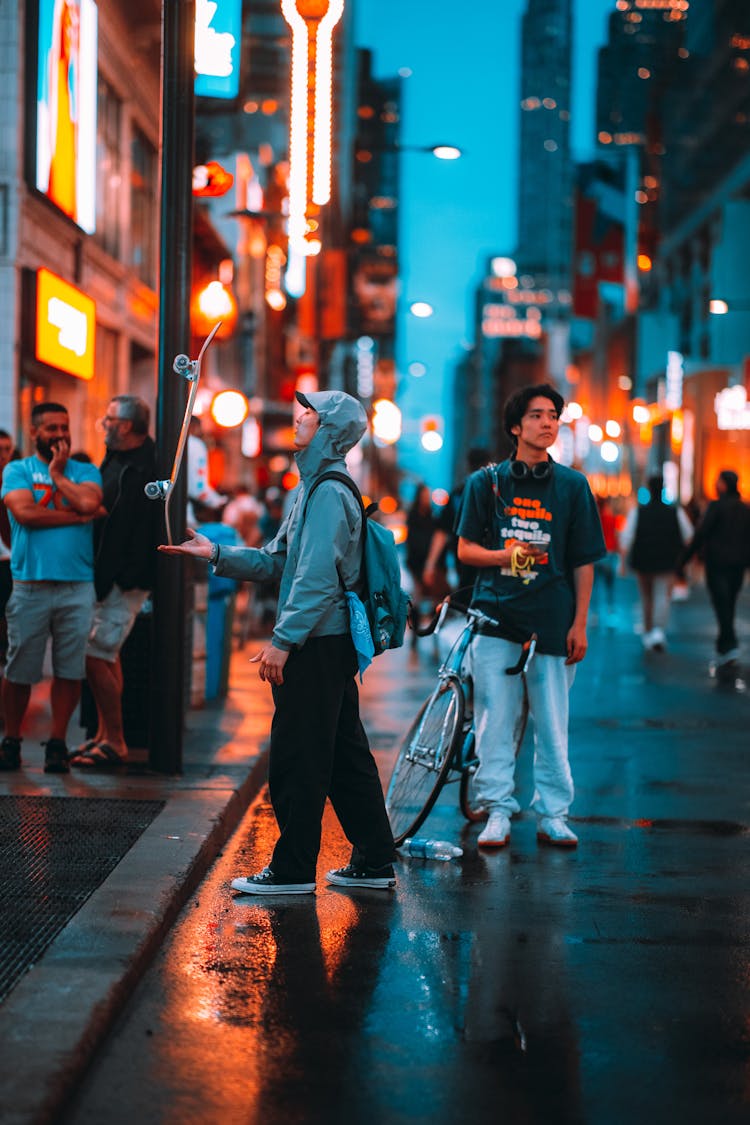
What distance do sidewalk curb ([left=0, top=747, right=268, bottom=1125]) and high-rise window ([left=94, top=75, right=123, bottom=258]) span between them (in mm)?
15004

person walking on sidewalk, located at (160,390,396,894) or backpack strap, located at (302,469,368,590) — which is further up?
backpack strap, located at (302,469,368,590)

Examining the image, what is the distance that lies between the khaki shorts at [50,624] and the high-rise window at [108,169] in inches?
510

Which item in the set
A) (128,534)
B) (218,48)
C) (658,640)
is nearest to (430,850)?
(128,534)

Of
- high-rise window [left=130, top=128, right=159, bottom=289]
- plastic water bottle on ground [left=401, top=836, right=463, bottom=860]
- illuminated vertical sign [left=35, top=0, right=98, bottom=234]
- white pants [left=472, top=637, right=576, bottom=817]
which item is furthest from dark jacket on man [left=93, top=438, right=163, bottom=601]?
high-rise window [left=130, top=128, right=159, bottom=289]

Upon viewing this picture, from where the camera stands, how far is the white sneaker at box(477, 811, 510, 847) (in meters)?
7.72

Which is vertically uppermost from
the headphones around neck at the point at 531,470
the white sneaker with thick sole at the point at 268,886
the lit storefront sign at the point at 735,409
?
the lit storefront sign at the point at 735,409

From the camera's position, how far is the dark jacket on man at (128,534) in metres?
9.25

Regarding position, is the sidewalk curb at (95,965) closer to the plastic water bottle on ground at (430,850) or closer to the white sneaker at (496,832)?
the plastic water bottle on ground at (430,850)

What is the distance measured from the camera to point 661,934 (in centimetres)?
610

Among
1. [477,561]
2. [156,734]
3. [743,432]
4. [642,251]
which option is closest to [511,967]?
[477,561]

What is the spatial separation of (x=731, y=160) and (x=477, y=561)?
5331cm

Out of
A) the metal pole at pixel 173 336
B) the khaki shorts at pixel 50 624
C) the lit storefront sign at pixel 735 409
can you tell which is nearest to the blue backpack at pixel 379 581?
the metal pole at pixel 173 336

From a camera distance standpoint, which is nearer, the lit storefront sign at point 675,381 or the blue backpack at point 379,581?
the blue backpack at point 379,581

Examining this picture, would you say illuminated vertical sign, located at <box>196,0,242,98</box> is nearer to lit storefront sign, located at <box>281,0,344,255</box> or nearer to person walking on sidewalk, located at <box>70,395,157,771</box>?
lit storefront sign, located at <box>281,0,344,255</box>
